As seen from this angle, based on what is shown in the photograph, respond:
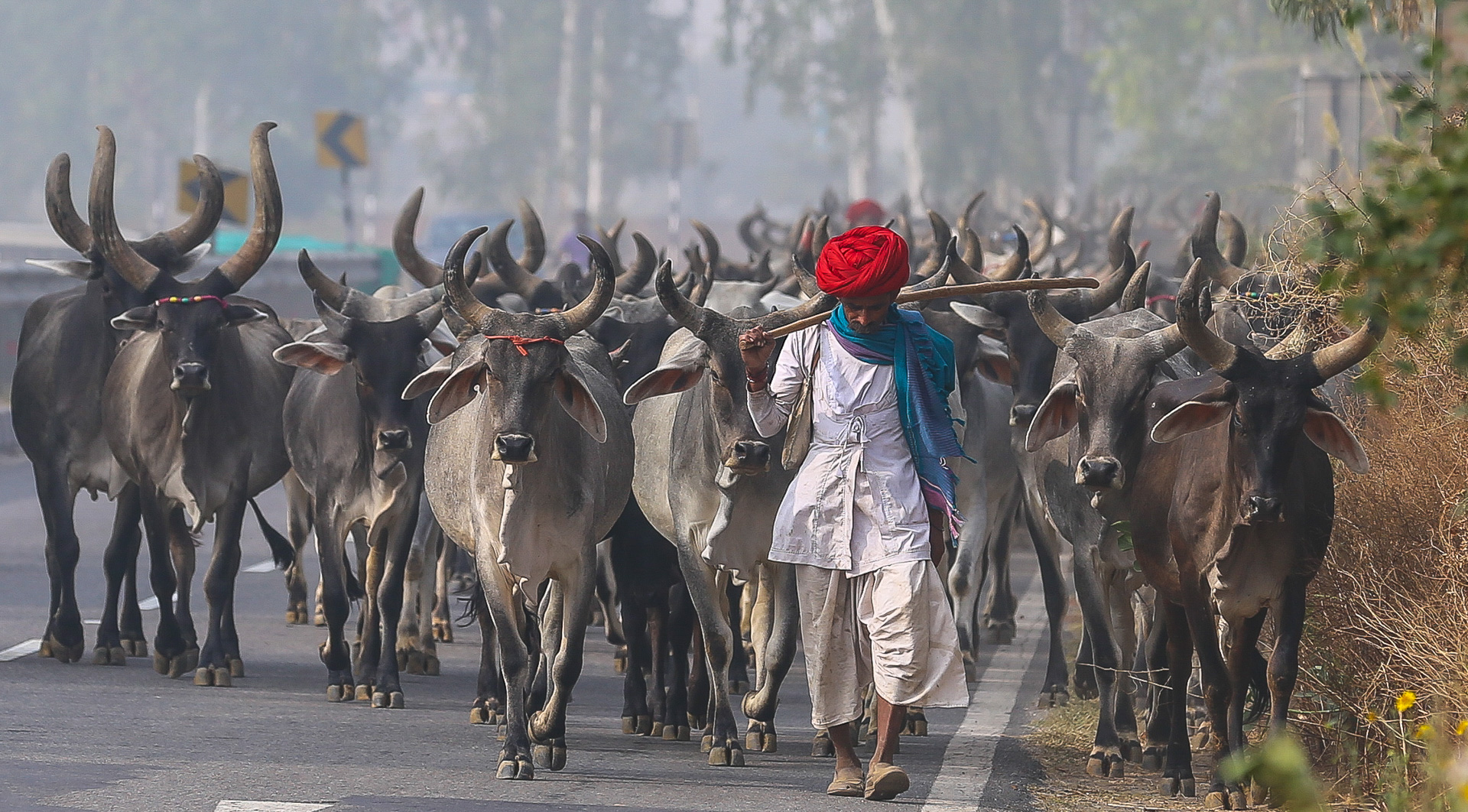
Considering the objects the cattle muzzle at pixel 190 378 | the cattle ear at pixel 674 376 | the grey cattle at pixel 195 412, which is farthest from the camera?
the grey cattle at pixel 195 412

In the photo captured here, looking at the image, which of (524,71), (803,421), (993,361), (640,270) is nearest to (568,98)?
(524,71)

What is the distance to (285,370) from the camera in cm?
1130

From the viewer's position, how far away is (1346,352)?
7.30 m

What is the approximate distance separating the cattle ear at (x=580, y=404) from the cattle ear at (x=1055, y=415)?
5.46 ft

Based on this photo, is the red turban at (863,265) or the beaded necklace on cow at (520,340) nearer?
the red turban at (863,265)

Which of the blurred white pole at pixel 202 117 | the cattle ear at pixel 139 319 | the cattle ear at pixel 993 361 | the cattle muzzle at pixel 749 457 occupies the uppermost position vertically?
the blurred white pole at pixel 202 117

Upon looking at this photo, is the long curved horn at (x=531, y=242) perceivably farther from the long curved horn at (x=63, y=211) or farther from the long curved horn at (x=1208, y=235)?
A: the long curved horn at (x=1208, y=235)

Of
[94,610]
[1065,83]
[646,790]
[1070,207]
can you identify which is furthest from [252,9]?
[646,790]

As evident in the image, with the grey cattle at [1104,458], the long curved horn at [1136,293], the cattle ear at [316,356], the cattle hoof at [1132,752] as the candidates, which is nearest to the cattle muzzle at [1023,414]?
the grey cattle at [1104,458]

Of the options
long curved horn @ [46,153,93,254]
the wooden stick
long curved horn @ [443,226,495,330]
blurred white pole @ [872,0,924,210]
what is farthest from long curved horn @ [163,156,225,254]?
blurred white pole @ [872,0,924,210]

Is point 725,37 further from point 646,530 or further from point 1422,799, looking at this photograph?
point 1422,799

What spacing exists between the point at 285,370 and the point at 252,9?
64.3m

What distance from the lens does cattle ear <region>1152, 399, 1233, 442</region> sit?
7.46 meters

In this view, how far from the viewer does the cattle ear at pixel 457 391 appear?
810cm
